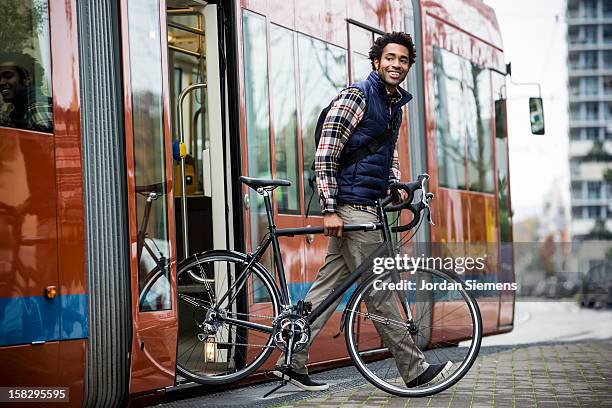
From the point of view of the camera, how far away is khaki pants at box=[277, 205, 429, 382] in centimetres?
720

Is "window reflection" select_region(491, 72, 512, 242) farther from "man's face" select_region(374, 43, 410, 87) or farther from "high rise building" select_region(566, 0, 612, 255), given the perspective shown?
"high rise building" select_region(566, 0, 612, 255)

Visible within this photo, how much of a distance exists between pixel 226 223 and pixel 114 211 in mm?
1616

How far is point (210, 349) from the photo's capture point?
7383 millimetres

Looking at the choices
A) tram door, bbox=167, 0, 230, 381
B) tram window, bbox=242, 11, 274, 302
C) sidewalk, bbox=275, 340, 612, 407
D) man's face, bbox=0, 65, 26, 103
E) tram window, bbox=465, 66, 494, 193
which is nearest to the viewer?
man's face, bbox=0, 65, 26, 103

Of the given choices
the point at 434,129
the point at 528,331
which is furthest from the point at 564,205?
the point at 434,129

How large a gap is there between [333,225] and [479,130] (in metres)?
5.83

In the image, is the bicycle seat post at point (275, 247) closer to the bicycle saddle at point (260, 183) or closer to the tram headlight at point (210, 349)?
the bicycle saddle at point (260, 183)

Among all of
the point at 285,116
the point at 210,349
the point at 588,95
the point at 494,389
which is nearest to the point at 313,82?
the point at 285,116

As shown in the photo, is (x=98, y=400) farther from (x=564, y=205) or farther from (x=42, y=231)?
(x=564, y=205)

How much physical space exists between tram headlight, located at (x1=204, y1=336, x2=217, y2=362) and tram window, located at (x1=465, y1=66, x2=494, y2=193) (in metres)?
5.44

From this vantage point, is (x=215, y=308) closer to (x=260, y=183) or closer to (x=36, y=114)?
(x=260, y=183)

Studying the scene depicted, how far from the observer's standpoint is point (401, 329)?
723 cm

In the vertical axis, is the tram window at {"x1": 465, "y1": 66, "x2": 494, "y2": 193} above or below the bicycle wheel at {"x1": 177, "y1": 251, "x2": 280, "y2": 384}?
above

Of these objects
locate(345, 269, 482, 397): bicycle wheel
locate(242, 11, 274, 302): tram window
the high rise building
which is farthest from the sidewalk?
the high rise building
